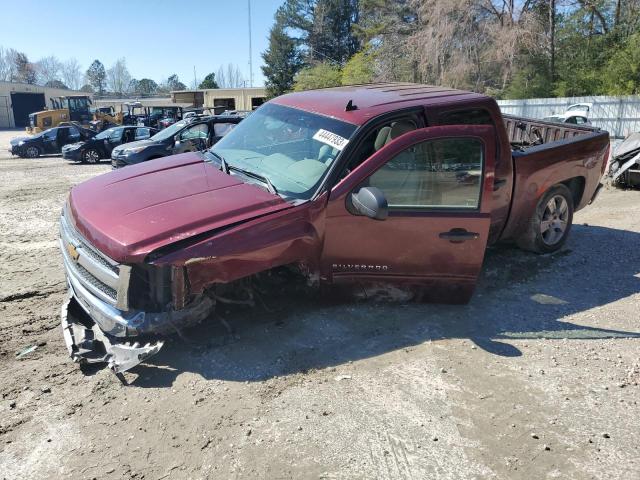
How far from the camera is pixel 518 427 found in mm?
2939

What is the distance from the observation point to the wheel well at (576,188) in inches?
237

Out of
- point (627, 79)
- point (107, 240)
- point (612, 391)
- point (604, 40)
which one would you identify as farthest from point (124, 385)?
point (604, 40)

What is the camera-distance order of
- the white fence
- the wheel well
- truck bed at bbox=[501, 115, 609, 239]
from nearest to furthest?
truck bed at bbox=[501, 115, 609, 239], the wheel well, the white fence

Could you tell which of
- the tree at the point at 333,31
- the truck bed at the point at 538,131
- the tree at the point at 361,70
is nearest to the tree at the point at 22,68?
the tree at the point at 333,31

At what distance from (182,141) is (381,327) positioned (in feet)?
36.2

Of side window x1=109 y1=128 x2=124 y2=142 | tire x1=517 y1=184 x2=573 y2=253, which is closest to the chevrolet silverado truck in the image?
tire x1=517 y1=184 x2=573 y2=253

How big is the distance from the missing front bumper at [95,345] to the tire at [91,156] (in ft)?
56.6

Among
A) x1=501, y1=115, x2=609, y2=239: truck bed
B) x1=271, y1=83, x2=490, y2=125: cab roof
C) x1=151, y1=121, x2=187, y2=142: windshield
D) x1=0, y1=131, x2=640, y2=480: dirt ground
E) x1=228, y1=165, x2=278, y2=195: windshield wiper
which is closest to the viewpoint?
x1=0, y1=131, x2=640, y2=480: dirt ground

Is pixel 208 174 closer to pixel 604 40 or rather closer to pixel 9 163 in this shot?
pixel 9 163

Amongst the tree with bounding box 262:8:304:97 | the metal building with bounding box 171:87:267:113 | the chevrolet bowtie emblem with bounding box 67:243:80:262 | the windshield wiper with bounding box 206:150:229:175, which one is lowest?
the chevrolet bowtie emblem with bounding box 67:243:80:262

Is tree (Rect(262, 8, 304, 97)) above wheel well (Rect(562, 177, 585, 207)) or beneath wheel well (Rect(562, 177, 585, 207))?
above

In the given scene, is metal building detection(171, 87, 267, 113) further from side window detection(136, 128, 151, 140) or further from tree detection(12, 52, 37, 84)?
tree detection(12, 52, 37, 84)

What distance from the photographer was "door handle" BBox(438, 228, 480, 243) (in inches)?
157

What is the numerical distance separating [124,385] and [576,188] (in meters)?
5.49
